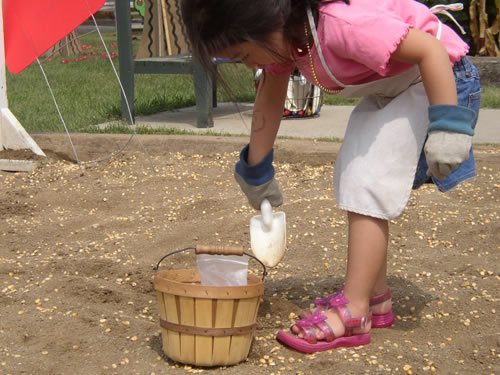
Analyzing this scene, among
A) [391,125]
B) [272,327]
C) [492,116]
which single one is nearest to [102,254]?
[272,327]

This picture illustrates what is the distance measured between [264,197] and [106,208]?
4.55 feet

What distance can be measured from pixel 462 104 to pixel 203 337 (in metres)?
0.95

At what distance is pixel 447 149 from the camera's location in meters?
1.76

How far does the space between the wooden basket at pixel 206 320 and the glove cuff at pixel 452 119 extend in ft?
1.97

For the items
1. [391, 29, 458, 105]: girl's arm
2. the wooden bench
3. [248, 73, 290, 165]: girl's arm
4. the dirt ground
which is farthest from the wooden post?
[391, 29, 458, 105]: girl's arm

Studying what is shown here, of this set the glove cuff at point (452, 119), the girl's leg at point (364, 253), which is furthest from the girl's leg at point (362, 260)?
the glove cuff at point (452, 119)

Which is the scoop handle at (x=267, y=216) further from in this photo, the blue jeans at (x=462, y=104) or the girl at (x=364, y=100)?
the blue jeans at (x=462, y=104)

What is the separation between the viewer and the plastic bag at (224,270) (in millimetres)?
1998

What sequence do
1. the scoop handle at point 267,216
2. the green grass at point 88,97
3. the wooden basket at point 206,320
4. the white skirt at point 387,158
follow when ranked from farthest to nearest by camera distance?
1. the green grass at point 88,97
2. the scoop handle at point 267,216
3. the white skirt at point 387,158
4. the wooden basket at point 206,320

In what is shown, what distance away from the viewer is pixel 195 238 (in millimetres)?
2871

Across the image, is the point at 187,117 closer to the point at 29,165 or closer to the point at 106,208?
the point at 29,165

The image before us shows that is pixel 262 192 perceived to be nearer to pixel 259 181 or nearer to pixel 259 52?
pixel 259 181

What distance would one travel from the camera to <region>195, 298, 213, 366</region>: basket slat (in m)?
1.78

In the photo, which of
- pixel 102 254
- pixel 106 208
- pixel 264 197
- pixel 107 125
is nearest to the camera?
pixel 264 197
